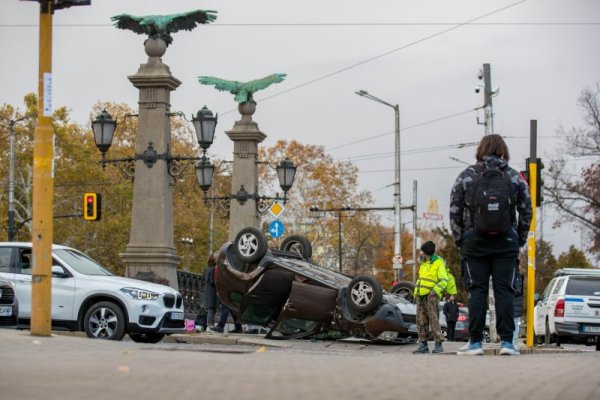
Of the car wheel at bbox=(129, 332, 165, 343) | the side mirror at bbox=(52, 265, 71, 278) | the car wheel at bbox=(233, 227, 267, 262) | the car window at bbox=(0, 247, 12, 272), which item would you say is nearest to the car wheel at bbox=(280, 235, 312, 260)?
the car wheel at bbox=(233, 227, 267, 262)

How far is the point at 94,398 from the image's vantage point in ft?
21.6

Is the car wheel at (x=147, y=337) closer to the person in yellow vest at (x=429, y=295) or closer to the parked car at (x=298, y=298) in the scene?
the parked car at (x=298, y=298)

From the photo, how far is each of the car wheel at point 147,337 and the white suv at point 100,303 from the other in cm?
32

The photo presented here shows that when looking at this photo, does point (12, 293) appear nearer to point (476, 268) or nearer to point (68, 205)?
point (476, 268)

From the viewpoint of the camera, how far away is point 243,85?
33875 millimetres

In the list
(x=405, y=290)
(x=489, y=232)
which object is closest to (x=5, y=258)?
(x=405, y=290)

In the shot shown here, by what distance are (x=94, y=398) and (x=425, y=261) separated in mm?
11456

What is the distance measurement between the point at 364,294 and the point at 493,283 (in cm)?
702

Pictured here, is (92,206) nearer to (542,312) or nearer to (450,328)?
(450,328)

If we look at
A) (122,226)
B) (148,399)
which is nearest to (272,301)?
(148,399)

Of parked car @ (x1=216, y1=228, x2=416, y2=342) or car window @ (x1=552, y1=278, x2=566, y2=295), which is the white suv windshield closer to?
parked car @ (x1=216, y1=228, x2=416, y2=342)

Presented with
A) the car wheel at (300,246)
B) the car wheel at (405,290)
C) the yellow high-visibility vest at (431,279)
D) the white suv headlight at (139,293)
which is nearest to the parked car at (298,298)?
the white suv headlight at (139,293)

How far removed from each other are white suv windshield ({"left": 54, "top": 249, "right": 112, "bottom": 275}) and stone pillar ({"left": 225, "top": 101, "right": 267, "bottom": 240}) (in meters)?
14.0

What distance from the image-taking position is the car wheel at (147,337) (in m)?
19.5
